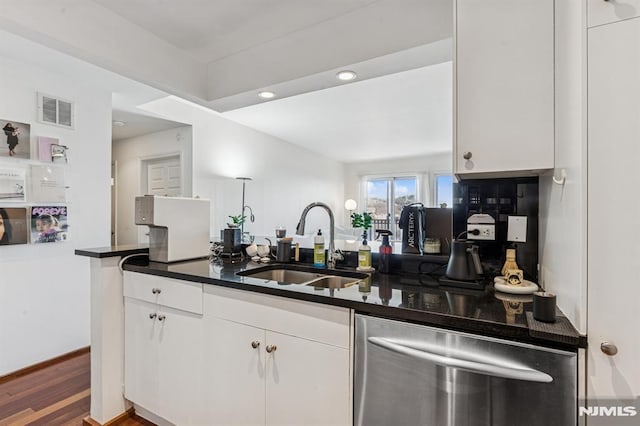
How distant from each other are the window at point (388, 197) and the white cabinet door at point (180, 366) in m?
6.87

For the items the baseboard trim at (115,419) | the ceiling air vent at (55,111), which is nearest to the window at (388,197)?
the ceiling air vent at (55,111)

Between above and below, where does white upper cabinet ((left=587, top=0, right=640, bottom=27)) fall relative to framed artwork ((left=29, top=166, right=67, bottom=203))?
above

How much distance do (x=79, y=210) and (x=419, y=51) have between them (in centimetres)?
306

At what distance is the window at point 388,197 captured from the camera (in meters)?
8.12

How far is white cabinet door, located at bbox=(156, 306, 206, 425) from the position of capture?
1556 millimetres

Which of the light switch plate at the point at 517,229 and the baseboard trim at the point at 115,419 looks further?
the baseboard trim at the point at 115,419

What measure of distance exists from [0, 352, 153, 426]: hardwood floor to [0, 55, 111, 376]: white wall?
0.62 ft

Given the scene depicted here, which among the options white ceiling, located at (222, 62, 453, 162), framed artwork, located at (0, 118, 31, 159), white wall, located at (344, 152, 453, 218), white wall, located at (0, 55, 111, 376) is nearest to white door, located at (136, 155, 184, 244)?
white ceiling, located at (222, 62, 453, 162)

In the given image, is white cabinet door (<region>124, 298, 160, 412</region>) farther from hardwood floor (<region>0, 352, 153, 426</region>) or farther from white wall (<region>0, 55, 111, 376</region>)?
white wall (<region>0, 55, 111, 376</region>)

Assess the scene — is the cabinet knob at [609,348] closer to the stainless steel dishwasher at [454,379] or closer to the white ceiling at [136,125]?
the stainless steel dishwasher at [454,379]

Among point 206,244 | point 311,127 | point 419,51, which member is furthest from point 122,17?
point 311,127

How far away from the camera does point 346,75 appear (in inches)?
74.6

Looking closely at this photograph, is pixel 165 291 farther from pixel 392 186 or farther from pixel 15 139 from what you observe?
pixel 392 186

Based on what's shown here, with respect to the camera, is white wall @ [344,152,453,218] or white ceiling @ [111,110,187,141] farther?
white wall @ [344,152,453,218]
